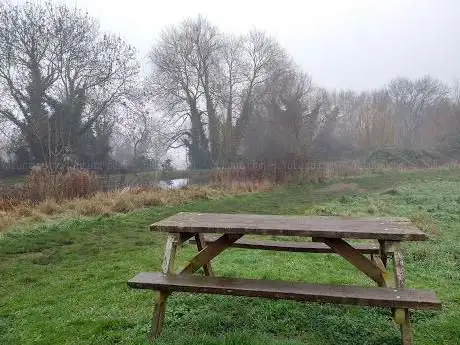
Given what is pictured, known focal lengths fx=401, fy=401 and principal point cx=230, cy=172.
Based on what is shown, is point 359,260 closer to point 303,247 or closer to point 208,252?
point 303,247

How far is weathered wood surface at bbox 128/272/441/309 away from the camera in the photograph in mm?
2828

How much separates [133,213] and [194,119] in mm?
25664

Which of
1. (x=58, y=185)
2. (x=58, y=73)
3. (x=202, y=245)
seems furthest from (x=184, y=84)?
(x=202, y=245)

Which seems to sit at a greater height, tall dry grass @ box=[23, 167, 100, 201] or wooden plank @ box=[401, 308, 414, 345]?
tall dry grass @ box=[23, 167, 100, 201]

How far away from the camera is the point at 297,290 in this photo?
3.06 m

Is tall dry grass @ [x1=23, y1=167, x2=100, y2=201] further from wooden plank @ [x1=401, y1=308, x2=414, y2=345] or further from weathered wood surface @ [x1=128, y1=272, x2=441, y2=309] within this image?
wooden plank @ [x1=401, y1=308, x2=414, y2=345]

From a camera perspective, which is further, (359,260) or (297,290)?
(359,260)

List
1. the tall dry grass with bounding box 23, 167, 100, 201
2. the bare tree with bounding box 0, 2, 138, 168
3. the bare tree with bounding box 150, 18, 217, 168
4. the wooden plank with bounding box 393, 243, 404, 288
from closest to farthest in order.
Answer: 1. the wooden plank with bounding box 393, 243, 404, 288
2. the tall dry grass with bounding box 23, 167, 100, 201
3. the bare tree with bounding box 0, 2, 138, 168
4. the bare tree with bounding box 150, 18, 217, 168

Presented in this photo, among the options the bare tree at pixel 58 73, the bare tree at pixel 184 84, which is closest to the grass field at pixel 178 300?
the bare tree at pixel 58 73

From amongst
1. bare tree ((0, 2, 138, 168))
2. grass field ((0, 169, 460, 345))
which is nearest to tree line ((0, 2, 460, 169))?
bare tree ((0, 2, 138, 168))

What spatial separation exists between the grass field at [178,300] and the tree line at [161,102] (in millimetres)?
9614

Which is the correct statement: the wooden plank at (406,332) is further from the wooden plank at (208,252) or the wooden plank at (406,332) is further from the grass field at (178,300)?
the wooden plank at (208,252)

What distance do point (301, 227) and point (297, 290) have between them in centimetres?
51

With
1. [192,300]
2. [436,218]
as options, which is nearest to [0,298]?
[192,300]
